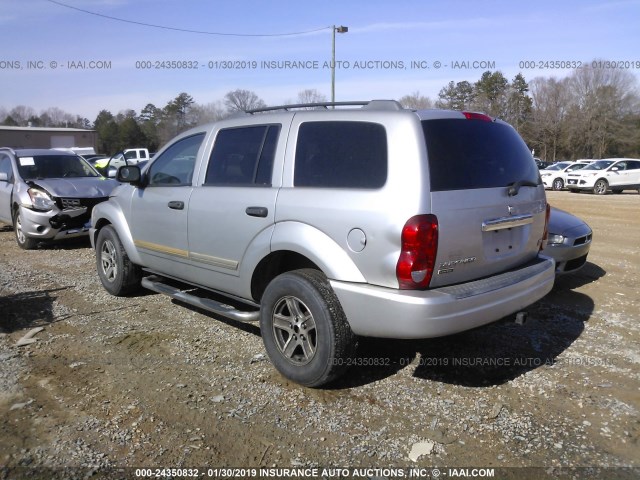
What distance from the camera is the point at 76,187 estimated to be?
29.5 ft

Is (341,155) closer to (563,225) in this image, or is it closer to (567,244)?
(567,244)

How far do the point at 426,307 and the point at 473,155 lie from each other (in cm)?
116

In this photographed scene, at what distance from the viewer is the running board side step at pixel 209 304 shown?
416 cm

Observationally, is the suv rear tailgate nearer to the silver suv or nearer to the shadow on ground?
the silver suv

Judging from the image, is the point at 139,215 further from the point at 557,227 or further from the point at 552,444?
the point at 557,227

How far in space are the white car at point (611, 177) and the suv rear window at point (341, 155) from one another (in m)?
23.7

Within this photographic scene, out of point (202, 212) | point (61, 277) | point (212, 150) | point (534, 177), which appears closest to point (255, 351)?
point (202, 212)

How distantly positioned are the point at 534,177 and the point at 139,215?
3715 mm

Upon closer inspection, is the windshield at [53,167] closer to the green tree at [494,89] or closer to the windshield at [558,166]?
the windshield at [558,166]

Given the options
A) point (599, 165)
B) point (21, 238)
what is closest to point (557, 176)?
point (599, 165)

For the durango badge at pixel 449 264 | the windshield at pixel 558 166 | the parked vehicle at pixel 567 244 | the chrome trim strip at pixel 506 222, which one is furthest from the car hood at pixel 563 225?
the windshield at pixel 558 166

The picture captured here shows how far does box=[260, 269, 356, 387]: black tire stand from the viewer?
3.50 metres

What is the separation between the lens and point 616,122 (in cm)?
5566

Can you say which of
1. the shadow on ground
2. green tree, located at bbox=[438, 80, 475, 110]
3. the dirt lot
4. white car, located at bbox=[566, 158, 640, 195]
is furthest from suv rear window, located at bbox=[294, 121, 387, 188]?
green tree, located at bbox=[438, 80, 475, 110]
